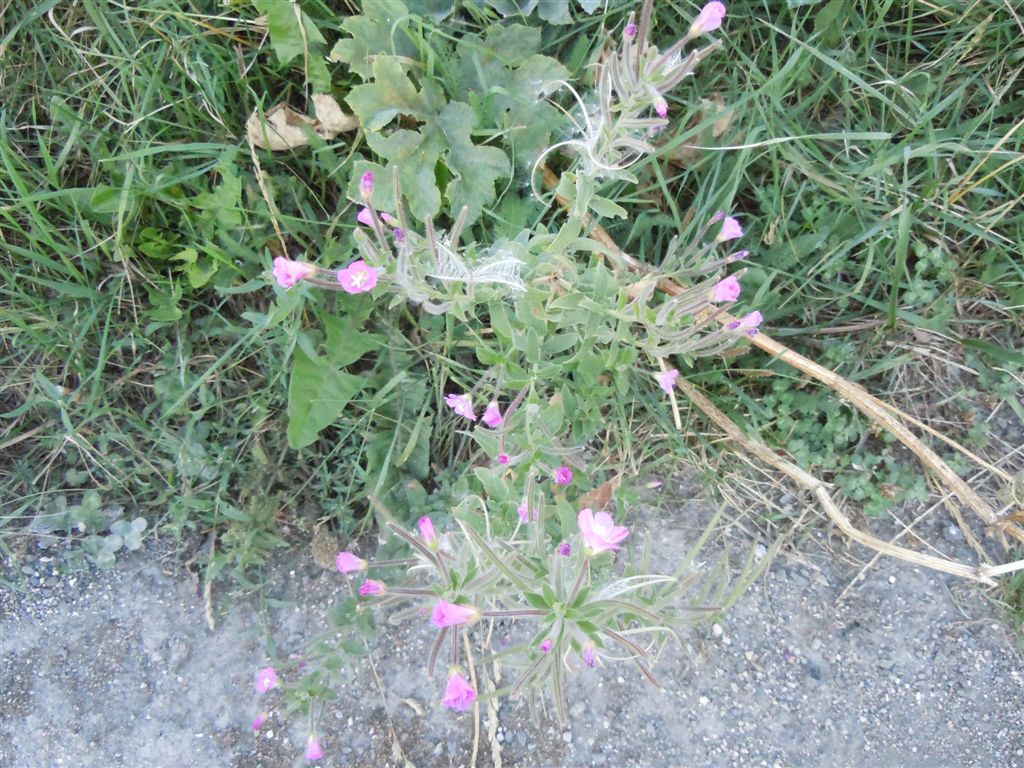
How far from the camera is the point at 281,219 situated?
2.24 meters

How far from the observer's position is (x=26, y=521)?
7.88ft

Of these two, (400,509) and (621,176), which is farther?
(400,509)

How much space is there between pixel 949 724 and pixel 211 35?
2611 millimetres

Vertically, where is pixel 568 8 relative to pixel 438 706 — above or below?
above

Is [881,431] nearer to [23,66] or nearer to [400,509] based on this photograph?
[400,509]

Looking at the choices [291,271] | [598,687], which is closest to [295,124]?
[291,271]

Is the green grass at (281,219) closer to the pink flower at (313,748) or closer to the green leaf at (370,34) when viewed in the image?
the green leaf at (370,34)

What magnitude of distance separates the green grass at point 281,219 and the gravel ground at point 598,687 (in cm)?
25

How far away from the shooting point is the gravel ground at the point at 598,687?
7.13ft

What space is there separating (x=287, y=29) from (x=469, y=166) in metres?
0.57

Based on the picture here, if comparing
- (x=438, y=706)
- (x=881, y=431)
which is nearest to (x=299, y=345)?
(x=438, y=706)

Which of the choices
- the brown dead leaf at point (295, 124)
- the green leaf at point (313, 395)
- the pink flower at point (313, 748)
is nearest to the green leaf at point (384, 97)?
the brown dead leaf at point (295, 124)

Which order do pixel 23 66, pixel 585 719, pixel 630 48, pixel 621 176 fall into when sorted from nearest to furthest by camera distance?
pixel 630 48
pixel 621 176
pixel 585 719
pixel 23 66

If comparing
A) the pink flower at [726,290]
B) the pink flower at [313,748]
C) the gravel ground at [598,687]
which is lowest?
the gravel ground at [598,687]
